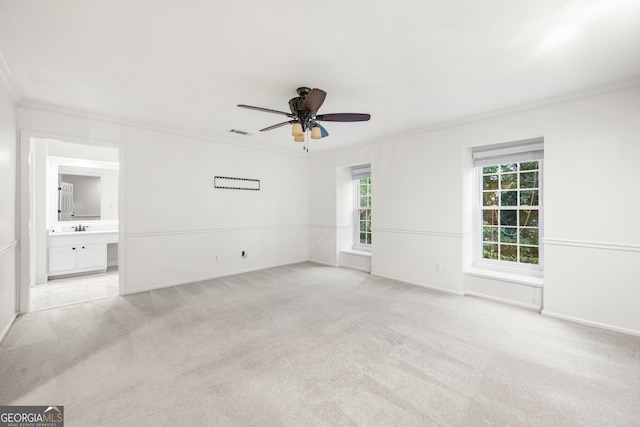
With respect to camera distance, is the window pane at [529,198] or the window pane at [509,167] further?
the window pane at [509,167]

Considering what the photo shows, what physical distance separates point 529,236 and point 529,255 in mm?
259

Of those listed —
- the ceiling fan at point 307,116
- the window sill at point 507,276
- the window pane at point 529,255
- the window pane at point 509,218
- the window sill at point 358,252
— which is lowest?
the window sill at point 507,276

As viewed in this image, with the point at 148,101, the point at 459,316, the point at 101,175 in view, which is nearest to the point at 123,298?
the point at 148,101

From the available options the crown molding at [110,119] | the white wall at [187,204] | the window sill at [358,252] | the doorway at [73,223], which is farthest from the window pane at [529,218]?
the doorway at [73,223]

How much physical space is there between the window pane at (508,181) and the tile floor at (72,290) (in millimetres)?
5770

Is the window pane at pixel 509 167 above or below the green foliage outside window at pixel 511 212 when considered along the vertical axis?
above

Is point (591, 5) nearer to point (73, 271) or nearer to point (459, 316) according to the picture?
point (459, 316)

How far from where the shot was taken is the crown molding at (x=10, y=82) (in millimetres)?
2444

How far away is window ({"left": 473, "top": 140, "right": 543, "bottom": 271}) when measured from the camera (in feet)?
11.8

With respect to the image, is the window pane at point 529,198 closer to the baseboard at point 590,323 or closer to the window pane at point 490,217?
the window pane at point 490,217

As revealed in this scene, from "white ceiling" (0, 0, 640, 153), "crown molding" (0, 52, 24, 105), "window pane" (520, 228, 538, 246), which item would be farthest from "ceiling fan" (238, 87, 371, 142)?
"window pane" (520, 228, 538, 246)

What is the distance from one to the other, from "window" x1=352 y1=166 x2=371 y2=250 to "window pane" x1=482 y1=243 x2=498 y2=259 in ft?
7.06

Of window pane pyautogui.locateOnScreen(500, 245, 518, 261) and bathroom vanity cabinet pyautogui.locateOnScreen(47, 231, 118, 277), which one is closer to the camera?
window pane pyautogui.locateOnScreen(500, 245, 518, 261)

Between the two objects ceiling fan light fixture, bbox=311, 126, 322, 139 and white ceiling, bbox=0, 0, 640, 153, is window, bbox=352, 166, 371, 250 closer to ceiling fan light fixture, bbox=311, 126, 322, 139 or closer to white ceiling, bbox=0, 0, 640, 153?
white ceiling, bbox=0, 0, 640, 153
